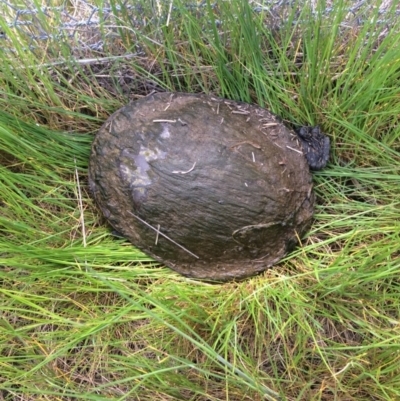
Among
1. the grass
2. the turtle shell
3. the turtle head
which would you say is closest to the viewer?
the turtle shell

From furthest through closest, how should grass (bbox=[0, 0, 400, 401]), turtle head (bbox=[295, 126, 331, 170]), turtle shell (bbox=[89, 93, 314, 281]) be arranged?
1. turtle head (bbox=[295, 126, 331, 170])
2. grass (bbox=[0, 0, 400, 401])
3. turtle shell (bbox=[89, 93, 314, 281])

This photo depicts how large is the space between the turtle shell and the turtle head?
0.07 meters

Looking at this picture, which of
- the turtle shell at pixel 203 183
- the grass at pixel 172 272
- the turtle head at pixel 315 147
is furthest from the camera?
the turtle head at pixel 315 147

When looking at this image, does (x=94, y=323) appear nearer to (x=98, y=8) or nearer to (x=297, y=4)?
(x=98, y=8)

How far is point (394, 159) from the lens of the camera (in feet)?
6.70

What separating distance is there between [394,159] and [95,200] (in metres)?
1.37

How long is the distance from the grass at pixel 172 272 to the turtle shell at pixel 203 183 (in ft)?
0.43

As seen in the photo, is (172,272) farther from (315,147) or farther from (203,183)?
(315,147)

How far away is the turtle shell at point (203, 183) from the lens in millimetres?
1773

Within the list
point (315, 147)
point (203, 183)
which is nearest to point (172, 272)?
point (203, 183)

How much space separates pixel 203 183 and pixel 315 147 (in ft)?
1.94

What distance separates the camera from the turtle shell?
1773 millimetres

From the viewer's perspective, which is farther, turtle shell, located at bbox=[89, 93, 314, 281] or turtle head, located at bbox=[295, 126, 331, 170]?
turtle head, located at bbox=[295, 126, 331, 170]

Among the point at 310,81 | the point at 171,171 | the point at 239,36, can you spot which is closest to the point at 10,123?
the point at 171,171
